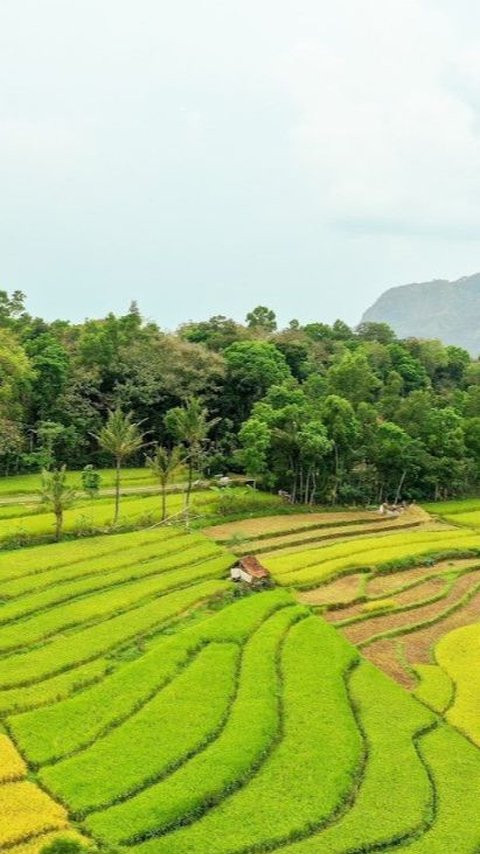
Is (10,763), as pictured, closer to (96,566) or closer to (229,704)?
(229,704)

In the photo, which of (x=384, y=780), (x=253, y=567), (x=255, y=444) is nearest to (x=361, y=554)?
(x=253, y=567)

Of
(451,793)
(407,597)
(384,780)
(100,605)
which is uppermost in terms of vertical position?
(100,605)

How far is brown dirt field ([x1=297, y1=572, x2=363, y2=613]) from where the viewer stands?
30875 millimetres

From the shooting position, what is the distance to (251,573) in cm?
3139

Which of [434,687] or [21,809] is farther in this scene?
[434,687]

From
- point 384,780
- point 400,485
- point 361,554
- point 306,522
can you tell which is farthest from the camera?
point 400,485

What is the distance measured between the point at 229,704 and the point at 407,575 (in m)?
16.1

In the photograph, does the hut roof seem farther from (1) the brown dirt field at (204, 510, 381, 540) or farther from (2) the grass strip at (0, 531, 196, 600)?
(1) the brown dirt field at (204, 510, 381, 540)

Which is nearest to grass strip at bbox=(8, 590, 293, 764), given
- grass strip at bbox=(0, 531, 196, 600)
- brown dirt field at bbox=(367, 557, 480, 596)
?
grass strip at bbox=(0, 531, 196, 600)

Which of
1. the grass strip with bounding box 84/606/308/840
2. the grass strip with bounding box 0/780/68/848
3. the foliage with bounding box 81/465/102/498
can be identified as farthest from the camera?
the foliage with bounding box 81/465/102/498

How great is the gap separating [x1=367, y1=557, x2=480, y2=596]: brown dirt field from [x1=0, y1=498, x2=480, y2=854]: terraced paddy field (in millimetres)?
197

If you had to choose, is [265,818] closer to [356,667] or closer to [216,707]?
[216,707]

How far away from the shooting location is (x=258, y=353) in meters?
56.2

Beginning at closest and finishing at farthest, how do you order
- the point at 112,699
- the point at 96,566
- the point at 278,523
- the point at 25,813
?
the point at 25,813 < the point at 112,699 < the point at 96,566 < the point at 278,523
